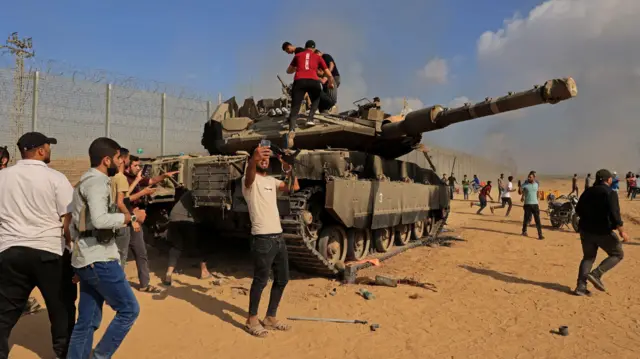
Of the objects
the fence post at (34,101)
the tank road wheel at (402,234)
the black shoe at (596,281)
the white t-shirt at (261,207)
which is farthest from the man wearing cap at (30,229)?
the fence post at (34,101)

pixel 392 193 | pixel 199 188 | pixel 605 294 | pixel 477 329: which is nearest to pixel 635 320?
pixel 605 294

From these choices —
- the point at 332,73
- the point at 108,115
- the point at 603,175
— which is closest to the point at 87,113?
the point at 108,115

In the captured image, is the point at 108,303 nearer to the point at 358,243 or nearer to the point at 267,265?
the point at 267,265

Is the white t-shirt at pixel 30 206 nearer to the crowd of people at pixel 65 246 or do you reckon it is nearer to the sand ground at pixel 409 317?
the crowd of people at pixel 65 246

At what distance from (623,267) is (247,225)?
6.58m

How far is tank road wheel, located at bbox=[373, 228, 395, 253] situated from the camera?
887 centimetres

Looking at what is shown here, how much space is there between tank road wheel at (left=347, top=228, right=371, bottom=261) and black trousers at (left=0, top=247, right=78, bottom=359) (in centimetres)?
485

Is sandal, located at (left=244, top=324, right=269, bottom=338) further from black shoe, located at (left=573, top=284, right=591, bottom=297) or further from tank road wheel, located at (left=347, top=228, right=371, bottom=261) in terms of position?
black shoe, located at (left=573, top=284, right=591, bottom=297)

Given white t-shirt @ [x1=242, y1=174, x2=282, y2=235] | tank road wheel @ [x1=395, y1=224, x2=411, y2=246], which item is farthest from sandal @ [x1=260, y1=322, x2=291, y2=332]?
tank road wheel @ [x1=395, y1=224, x2=411, y2=246]

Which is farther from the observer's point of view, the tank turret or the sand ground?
the tank turret

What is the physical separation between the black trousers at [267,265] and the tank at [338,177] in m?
1.60

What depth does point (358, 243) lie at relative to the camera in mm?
8359

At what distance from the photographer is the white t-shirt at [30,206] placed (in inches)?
133

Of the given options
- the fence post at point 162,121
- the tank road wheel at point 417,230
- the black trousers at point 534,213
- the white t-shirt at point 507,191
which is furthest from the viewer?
the white t-shirt at point 507,191
